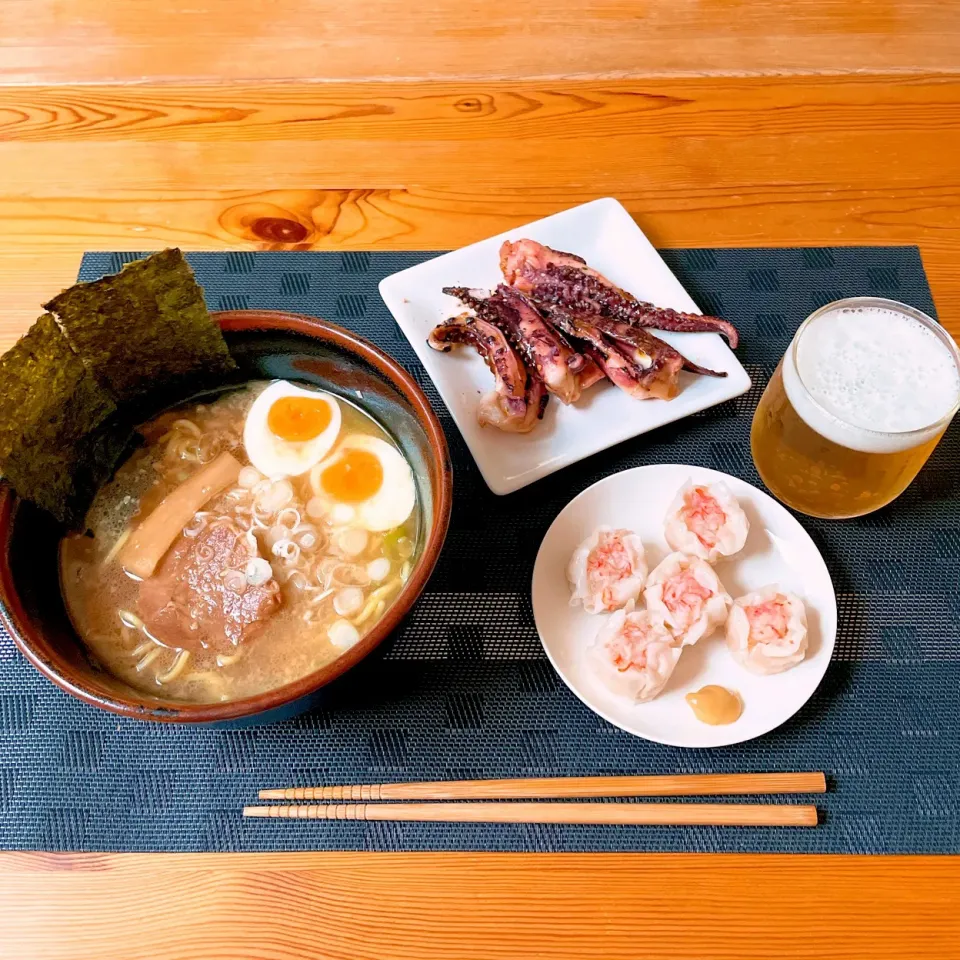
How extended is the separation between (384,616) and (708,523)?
558 mm

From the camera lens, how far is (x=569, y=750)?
1.34 m

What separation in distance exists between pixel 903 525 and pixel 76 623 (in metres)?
1.35

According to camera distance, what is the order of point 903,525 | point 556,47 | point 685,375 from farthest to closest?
point 556,47
point 685,375
point 903,525

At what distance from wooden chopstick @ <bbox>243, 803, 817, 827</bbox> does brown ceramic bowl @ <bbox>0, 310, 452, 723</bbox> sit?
0.20 meters

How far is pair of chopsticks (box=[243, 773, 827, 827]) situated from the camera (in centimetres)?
128

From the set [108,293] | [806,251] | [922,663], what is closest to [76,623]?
[108,293]

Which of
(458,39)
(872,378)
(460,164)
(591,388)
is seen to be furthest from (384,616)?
(458,39)

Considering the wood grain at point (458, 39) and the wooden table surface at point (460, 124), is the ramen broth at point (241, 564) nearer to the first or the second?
the wooden table surface at point (460, 124)

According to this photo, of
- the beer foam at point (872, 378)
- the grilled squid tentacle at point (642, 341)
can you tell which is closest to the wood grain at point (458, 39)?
the grilled squid tentacle at point (642, 341)

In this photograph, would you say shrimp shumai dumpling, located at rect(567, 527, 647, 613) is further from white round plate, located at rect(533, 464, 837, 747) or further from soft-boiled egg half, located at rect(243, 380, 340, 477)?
soft-boiled egg half, located at rect(243, 380, 340, 477)

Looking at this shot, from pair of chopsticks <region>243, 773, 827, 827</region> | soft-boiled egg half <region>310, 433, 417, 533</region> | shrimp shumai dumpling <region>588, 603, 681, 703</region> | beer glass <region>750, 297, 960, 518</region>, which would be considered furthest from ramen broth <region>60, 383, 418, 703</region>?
beer glass <region>750, 297, 960, 518</region>

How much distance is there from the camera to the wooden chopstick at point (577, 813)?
50.3 inches

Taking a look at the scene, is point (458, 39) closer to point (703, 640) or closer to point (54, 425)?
point (54, 425)

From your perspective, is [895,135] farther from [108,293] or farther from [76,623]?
[76,623]
